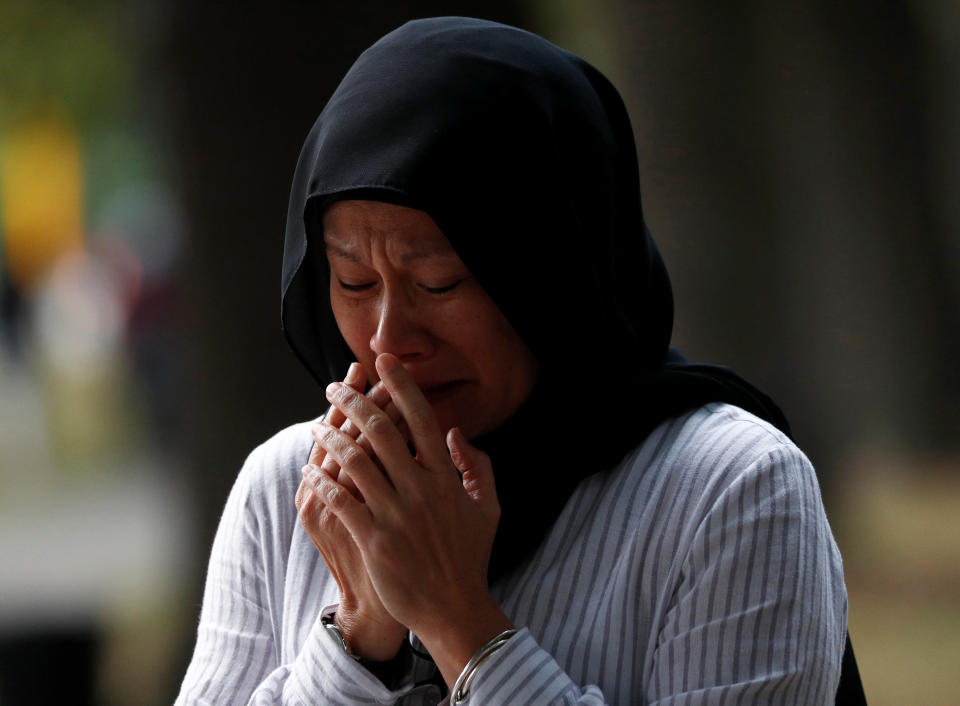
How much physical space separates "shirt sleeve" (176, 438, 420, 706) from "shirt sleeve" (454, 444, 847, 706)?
0.24 metres

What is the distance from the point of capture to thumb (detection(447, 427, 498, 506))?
208 cm

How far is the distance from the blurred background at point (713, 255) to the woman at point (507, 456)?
10.1ft

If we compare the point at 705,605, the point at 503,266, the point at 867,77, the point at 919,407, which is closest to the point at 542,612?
the point at 705,605

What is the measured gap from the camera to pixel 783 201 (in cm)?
656

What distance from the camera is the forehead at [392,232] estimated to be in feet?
7.11

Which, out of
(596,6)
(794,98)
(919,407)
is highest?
(596,6)

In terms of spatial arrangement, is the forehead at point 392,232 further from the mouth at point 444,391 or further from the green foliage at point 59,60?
the green foliage at point 59,60

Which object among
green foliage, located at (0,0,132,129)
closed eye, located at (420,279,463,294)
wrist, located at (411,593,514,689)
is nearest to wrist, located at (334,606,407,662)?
wrist, located at (411,593,514,689)

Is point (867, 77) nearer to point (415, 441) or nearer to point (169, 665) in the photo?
point (169, 665)

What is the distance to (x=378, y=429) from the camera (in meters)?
2.06

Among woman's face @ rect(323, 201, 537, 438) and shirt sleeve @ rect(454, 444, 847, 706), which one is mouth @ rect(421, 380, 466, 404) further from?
shirt sleeve @ rect(454, 444, 847, 706)

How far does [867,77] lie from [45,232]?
16.6 meters

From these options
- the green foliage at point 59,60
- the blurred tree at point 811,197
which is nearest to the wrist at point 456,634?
the blurred tree at point 811,197

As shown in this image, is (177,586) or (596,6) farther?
(596,6)
